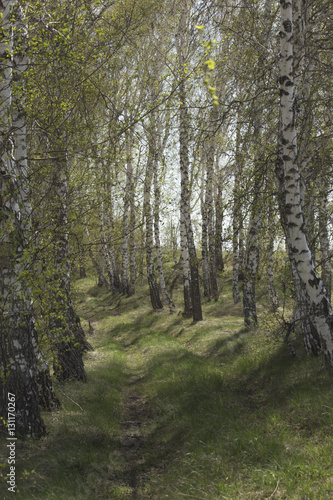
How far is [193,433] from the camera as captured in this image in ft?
18.2

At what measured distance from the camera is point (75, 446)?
5.37 m

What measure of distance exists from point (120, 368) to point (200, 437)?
483 centimetres

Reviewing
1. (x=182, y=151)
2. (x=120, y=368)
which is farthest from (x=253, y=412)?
(x=182, y=151)

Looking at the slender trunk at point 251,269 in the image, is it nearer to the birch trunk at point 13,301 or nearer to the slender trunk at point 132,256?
the birch trunk at point 13,301

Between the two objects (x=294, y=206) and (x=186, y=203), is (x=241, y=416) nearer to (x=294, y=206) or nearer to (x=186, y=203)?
(x=294, y=206)

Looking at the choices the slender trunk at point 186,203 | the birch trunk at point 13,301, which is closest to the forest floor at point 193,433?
the birch trunk at point 13,301

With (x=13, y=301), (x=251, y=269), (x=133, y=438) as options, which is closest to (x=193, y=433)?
(x=133, y=438)

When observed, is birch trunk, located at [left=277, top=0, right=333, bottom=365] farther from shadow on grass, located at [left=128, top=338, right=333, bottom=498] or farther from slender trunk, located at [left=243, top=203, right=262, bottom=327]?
slender trunk, located at [left=243, top=203, right=262, bottom=327]

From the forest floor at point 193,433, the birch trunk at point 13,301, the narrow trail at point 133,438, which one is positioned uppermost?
the birch trunk at point 13,301

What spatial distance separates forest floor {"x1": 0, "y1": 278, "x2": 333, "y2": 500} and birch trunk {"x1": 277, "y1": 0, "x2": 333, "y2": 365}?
863 mm

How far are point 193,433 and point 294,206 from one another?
4.19 metres

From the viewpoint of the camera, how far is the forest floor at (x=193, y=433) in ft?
13.5

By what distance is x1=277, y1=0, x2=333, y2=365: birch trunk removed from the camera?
5.80m

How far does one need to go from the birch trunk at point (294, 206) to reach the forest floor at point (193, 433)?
0.86 m
